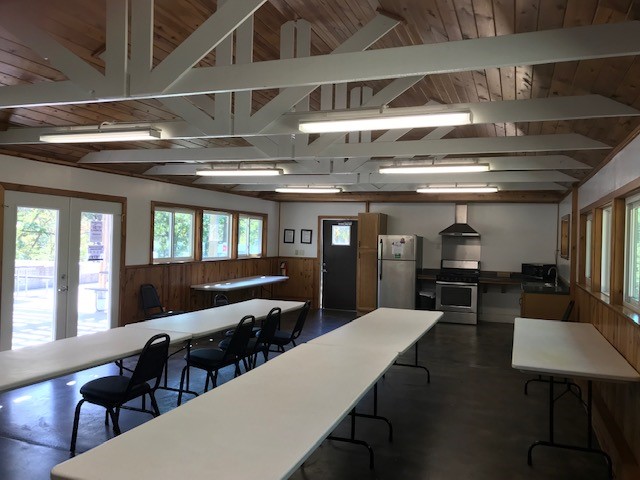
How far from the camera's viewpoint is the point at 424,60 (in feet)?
7.89

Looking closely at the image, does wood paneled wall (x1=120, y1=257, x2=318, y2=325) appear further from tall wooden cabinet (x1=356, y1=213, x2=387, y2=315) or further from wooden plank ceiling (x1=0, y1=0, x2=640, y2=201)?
wooden plank ceiling (x1=0, y1=0, x2=640, y2=201)

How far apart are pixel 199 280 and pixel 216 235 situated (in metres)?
1.06

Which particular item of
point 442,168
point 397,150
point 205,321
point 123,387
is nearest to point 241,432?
point 123,387

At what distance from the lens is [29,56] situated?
349cm

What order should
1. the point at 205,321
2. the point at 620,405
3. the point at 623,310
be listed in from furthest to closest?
the point at 205,321, the point at 623,310, the point at 620,405

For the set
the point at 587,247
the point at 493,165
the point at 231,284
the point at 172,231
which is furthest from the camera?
the point at 231,284

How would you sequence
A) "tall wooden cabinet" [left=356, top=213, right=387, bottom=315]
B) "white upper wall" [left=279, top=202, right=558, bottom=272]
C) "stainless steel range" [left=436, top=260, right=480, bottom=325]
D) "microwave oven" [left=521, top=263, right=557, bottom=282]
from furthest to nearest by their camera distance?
"tall wooden cabinet" [left=356, top=213, right=387, bottom=315]
"white upper wall" [left=279, top=202, right=558, bottom=272]
"stainless steel range" [left=436, top=260, right=480, bottom=325]
"microwave oven" [left=521, top=263, right=557, bottom=282]

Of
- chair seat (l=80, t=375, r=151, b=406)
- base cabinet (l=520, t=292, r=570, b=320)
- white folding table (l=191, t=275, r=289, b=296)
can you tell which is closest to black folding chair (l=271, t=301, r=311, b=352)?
chair seat (l=80, t=375, r=151, b=406)

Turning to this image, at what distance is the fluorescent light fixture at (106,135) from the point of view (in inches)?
156

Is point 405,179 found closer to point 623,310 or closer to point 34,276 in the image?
point 623,310

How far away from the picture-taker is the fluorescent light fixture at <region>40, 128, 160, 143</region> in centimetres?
395

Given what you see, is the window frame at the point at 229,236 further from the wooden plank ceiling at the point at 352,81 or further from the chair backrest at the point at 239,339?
the chair backrest at the point at 239,339

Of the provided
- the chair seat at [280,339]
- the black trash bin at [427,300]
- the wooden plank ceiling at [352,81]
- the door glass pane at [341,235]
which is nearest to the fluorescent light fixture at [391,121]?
the wooden plank ceiling at [352,81]

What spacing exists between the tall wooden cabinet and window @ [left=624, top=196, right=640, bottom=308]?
215 inches
